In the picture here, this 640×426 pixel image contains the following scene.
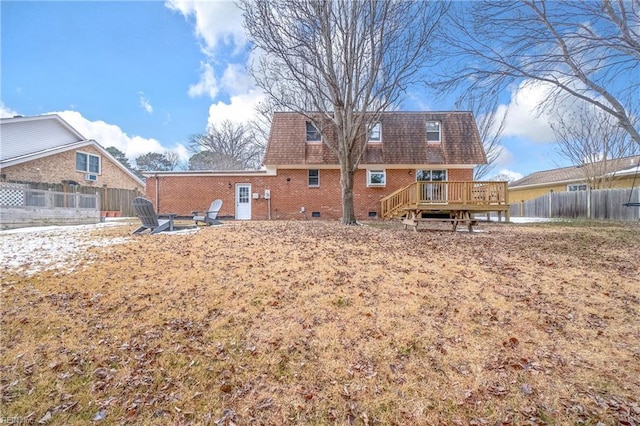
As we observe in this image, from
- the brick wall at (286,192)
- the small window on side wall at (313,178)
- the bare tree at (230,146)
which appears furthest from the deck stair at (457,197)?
the bare tree at (230,146)

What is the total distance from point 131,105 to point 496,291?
73.2 ft

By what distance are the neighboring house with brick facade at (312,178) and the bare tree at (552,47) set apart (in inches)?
341

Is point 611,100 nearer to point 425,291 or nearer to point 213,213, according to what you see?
point 425,291

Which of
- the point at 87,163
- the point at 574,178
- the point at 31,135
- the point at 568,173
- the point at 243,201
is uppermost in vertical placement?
the point at 31,135

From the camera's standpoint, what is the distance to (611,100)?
23.4ft

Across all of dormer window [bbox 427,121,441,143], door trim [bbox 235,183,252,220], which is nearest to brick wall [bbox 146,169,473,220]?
door trim [bbox 235,183,252,220]

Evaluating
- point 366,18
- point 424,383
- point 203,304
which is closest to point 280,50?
point 366,18

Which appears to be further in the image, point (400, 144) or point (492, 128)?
point (492, 128)

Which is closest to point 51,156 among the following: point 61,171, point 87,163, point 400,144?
point 61,171

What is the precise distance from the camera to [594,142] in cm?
1906

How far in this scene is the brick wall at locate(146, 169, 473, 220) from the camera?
16.8 metres

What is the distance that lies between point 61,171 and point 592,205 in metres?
32.7

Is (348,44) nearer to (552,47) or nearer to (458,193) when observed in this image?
(552,47)

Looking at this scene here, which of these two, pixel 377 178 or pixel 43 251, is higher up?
pixel 377 178
